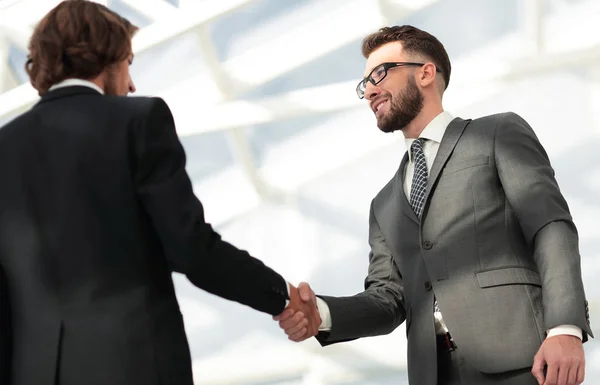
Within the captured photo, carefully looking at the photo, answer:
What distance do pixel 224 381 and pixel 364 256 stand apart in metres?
2.13

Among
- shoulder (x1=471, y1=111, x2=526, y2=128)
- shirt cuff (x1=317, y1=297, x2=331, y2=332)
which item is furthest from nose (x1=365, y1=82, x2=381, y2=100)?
shirt cuff (x1=317, y1=297, x2=331, y2=332)

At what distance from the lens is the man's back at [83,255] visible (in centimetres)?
185

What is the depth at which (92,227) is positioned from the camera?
6.27 feet

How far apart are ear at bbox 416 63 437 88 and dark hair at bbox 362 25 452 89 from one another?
5 centimetres

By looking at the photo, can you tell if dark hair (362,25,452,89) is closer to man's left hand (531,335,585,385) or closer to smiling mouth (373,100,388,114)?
smiling mouth (373,100,388,114)

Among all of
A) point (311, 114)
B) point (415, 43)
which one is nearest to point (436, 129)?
point (415, 43)

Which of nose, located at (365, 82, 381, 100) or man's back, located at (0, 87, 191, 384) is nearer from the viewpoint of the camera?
man's back, located at (0, 87, 191, 384)

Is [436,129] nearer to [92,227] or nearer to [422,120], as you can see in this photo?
[422,120]

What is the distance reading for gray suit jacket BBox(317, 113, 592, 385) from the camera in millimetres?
2506

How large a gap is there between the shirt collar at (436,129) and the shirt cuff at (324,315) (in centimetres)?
57

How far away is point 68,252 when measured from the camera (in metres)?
1.90

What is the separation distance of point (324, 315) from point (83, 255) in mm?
1192

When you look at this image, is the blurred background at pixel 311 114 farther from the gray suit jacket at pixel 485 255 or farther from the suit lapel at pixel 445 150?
the gray suit jacket at pixel 485 255

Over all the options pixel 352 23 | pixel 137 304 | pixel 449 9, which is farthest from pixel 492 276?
pixel 449 9
